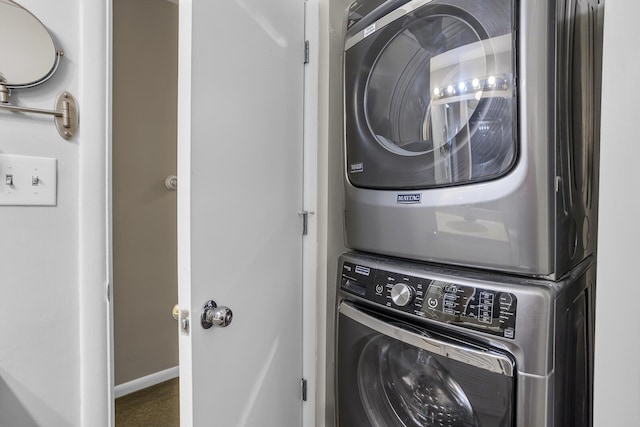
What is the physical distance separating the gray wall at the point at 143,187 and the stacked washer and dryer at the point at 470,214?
1723 millimetres

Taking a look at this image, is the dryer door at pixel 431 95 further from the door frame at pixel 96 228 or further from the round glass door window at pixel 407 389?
the door frame at pixel 96 228

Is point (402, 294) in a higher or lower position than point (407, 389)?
higher

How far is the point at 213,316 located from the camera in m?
0.91

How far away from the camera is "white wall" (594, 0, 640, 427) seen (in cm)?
60

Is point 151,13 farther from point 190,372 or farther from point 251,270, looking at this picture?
point 190,372

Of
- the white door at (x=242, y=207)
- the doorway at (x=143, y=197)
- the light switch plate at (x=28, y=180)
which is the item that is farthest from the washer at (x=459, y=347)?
the doorway at (x=143, y=197)

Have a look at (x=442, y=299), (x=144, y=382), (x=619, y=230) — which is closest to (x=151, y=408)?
(x=144, y=382)

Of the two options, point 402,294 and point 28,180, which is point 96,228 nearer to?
point 28,180

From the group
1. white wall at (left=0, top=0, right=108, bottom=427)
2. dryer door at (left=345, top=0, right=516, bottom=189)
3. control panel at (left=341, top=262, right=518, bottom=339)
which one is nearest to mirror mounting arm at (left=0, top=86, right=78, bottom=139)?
white wall at (left=0, top=0, right=108, bottom=427)

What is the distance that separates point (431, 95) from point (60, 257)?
49.1 inches

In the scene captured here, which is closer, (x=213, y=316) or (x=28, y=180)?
(x=213, y=316)

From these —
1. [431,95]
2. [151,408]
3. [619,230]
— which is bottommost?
[151,408]

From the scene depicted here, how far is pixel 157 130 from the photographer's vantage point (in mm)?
2400

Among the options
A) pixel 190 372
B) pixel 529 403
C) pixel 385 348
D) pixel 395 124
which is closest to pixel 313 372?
pixel 385 348
